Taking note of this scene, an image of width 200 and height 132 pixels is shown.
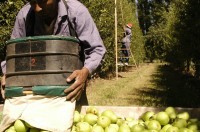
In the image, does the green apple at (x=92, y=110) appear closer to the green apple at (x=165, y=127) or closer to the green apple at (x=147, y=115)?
the green apple at (x=147, y=115)

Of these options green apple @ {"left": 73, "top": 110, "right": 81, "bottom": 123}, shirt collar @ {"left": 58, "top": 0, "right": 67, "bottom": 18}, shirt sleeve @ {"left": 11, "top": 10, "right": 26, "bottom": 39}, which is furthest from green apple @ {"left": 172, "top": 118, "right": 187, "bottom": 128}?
shirt sleeve @ {"left": 11, "top": 10, "right": 26, "bottom": 39}

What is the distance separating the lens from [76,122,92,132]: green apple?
10.4 ft

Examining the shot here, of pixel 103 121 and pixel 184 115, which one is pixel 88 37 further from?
pixel 184 115

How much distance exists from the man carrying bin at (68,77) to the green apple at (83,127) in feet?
0.72

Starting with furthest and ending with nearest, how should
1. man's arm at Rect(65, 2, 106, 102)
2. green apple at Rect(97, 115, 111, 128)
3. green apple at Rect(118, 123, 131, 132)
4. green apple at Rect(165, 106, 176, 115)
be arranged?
green apple at Rect(165, 106, 176, 115)
green apple at Rect(97, 115, 111, 128)
green apple at Rect(118, 123, 131, 132)
man's arm at Rect(65, 2, 106, 102)

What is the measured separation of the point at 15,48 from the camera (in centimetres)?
283

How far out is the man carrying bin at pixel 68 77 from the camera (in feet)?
9.00

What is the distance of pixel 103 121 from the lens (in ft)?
11.0

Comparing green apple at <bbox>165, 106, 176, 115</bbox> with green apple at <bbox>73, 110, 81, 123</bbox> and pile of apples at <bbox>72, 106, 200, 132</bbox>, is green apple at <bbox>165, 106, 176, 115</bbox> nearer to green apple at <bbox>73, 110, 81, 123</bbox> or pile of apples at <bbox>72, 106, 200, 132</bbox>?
pile of apples at <bbox>72, 106, 200, 132</bbox>

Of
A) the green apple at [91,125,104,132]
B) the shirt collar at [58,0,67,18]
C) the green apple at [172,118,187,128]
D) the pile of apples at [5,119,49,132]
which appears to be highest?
the shirt collar at [58,0,67,18]

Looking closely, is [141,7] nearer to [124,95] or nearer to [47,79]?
[124,95]

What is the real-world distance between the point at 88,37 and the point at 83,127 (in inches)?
31.1

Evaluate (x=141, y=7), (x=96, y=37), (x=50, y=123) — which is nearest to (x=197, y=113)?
(x=96, y=37)

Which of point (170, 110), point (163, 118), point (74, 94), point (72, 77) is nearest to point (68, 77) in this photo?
point (72, 77)
